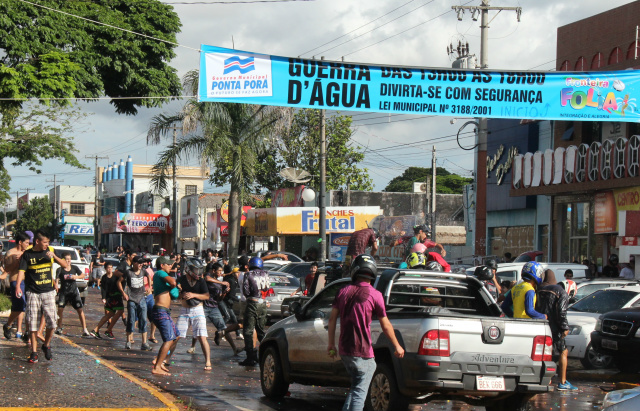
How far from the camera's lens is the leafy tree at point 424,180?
86312 millimetres

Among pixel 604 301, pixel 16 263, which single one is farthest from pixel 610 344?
pixel 16 263

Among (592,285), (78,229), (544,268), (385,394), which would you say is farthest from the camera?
(78,229)

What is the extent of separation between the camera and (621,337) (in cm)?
1356

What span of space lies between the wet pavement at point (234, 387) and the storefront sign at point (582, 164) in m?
11.3

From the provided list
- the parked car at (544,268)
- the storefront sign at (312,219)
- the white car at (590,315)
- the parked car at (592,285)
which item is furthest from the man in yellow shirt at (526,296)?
the storefront sign at (312,219)

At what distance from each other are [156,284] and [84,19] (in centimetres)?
689

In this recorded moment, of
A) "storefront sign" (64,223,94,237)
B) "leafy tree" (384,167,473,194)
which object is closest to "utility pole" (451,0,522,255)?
"leafy tree" (384,167,473,194)


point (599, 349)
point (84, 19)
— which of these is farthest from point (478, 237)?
point (84, 19)

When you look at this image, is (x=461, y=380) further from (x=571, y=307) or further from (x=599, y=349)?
(x=571, y=307)

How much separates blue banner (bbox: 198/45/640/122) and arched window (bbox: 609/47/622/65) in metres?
13.7

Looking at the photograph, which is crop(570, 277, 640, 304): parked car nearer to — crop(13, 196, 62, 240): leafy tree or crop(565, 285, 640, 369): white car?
crop(565, 285, 640, 369): white car

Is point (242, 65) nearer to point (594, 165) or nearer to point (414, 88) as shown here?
point (414, 88)

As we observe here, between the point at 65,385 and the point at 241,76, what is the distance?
6.02 metres

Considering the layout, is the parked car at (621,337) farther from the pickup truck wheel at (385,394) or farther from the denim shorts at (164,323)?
the denim shorts at (164,323)
